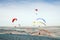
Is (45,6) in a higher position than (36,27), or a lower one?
higher

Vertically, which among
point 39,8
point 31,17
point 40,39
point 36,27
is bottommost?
point 40,39

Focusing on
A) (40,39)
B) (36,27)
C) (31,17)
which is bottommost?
(40,39)

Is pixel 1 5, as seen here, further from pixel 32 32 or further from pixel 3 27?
pixel 32 32

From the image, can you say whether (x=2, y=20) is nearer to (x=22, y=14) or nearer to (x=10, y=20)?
(x=10, y=20)

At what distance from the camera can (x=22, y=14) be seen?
208cm

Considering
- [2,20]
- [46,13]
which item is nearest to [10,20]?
[2,20]

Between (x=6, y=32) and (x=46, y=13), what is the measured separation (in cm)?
63

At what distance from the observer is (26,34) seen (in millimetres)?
2031

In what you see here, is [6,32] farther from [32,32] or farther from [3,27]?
[32,32]

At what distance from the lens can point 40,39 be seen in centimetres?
198

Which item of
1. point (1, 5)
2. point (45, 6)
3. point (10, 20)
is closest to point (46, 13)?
point (45, 6)

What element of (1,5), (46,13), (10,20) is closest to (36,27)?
(46,13)

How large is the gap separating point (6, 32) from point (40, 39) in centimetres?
50

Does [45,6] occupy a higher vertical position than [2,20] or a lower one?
higher
